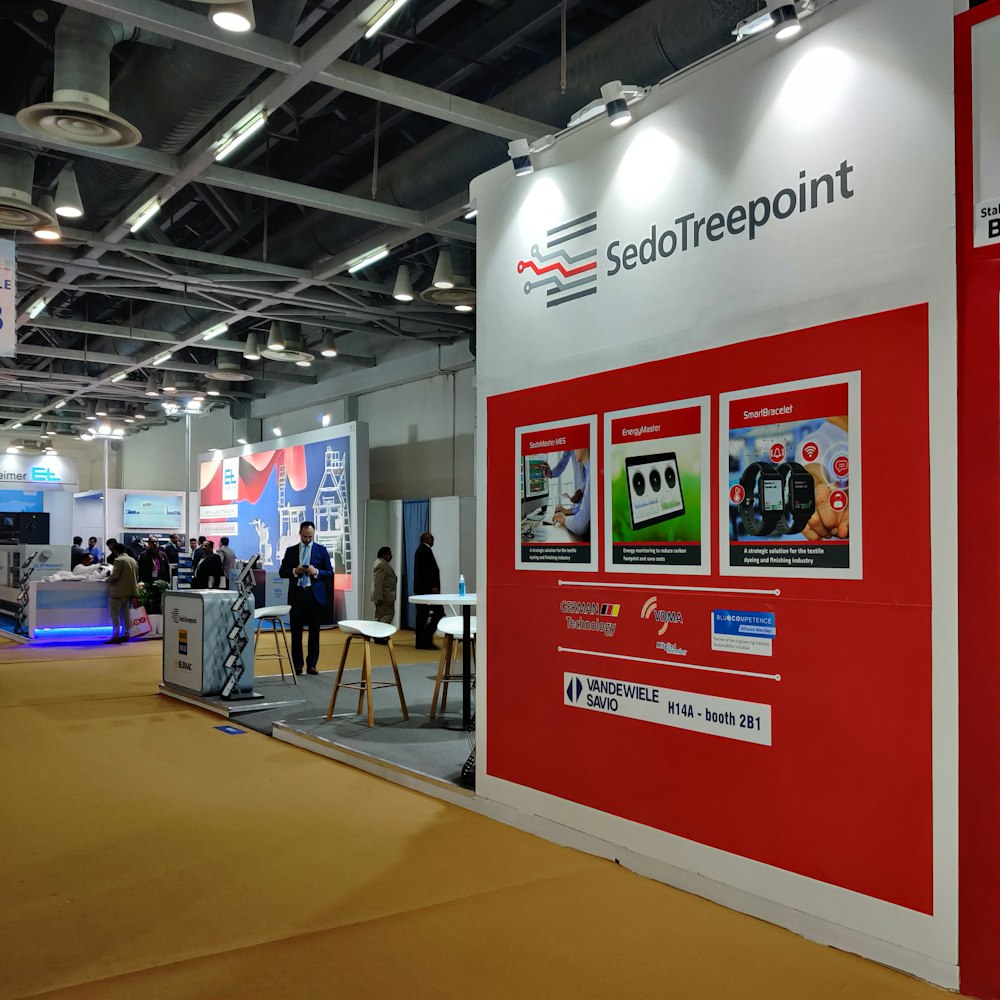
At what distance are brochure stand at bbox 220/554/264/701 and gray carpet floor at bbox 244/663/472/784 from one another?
12.9 inches

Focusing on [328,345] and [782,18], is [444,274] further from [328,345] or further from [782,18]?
[782,18]

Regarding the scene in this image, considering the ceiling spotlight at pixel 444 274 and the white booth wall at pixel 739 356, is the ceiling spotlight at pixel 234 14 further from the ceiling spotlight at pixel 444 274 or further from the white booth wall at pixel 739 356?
the ceiling spotlight at pixel 444 274

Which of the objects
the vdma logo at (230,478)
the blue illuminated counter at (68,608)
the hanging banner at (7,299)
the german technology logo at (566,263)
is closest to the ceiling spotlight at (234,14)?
the german technology logo at (566,263)

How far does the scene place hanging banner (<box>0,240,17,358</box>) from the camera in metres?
7.40

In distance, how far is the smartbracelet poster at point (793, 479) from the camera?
3.02 m

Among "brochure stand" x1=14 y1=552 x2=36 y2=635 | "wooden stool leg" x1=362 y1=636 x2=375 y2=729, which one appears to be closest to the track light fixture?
"wooden stool leg" x1=362 y1=636 x2=375 y2=729

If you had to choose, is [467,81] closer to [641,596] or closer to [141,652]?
[641,596]

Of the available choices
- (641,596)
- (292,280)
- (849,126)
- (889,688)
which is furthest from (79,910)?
(292,280)

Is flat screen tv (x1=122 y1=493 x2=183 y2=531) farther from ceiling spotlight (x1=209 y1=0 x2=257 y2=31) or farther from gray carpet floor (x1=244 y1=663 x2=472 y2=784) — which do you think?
ceiling spotlight (x1=209 y1=0 x2=257 y2=31)

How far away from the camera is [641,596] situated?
12.1 ft

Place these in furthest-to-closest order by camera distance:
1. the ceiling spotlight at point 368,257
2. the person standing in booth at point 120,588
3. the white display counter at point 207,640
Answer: the person standing in booth at point 120,588 < the ceiling spotlight at point 368,257 < the white display counter at point 207,640

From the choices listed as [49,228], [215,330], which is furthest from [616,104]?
[215,330]

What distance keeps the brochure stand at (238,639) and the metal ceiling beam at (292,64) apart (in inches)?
141

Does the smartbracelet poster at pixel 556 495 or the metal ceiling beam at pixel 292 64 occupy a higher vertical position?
the metal ceiling beam at pixel 292 64
